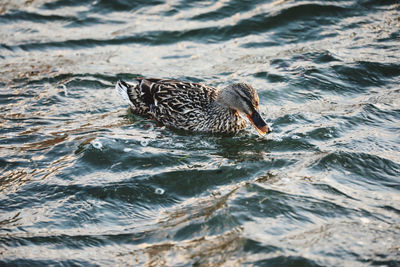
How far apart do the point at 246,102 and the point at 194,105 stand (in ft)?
3.35

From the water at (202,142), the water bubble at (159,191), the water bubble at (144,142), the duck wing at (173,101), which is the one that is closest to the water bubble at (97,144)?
the water at (202,142)

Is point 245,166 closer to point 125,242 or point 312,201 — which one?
point 312,201

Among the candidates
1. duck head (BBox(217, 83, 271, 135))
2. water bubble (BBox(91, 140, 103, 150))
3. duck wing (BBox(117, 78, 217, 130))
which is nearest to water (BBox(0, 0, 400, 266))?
water bubble (BBox(91, 140, 103, 150))

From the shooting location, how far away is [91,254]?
17.7ft

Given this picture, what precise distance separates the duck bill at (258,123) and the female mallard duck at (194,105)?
5.1 inches

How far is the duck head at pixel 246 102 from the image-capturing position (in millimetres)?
7598

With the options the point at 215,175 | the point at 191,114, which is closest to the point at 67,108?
the point at 191,114

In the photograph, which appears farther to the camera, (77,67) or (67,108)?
(77,67)

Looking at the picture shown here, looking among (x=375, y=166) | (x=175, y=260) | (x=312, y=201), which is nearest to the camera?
(x=175, y=260)

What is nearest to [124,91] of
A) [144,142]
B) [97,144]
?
[144,142]

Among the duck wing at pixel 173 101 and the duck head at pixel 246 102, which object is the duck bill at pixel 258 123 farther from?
the duck wing at pixel 173 101

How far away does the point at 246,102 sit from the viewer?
787 cm

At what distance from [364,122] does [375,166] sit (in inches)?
60.7

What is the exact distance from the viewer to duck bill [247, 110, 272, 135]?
7.48 m
